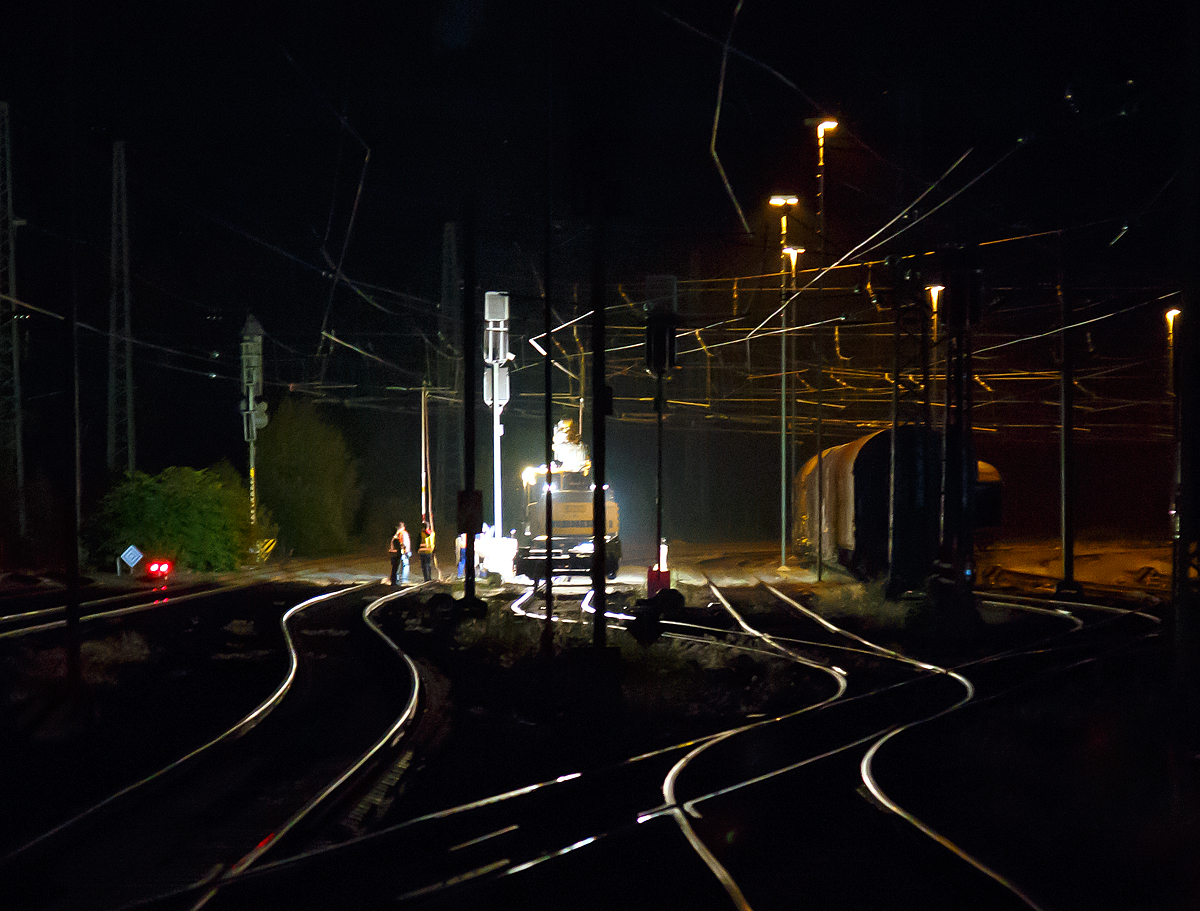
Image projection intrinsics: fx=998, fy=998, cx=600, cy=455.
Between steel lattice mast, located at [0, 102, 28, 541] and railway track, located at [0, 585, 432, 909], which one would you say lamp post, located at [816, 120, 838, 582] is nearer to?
railway track, located at [0, 585, 432, 909]

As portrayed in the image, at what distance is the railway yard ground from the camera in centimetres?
686

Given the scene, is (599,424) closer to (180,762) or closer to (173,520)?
(180,762)

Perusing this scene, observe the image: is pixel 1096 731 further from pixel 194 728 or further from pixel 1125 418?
pixel 1125 418

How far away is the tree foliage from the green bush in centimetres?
887

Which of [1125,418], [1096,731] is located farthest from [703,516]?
[1096,731]

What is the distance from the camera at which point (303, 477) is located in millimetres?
45312

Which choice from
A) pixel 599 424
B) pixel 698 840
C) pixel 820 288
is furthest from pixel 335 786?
pixel 820 288

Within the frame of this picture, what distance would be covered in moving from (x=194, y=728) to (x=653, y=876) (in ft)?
24.9

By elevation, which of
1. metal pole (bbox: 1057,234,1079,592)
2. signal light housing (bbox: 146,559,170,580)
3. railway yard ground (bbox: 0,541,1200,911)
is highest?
metal pole (bbox: 1057,234,1079,592)

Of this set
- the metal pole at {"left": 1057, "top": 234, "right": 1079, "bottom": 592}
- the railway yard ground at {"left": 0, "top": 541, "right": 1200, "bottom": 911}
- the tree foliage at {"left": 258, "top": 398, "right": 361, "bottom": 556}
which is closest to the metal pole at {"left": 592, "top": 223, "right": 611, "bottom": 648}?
the railway yard ground at {"left": 0, "top": 541, "right": 1200, "bottom": 911}

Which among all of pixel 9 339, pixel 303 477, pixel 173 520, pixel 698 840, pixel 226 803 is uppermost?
pixel 9 339

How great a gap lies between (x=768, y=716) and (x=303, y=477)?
36.5 m

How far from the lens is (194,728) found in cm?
1218

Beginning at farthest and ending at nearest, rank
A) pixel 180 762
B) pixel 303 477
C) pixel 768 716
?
pixel 303 477 < pixel 768 716 < pixel 180 762
